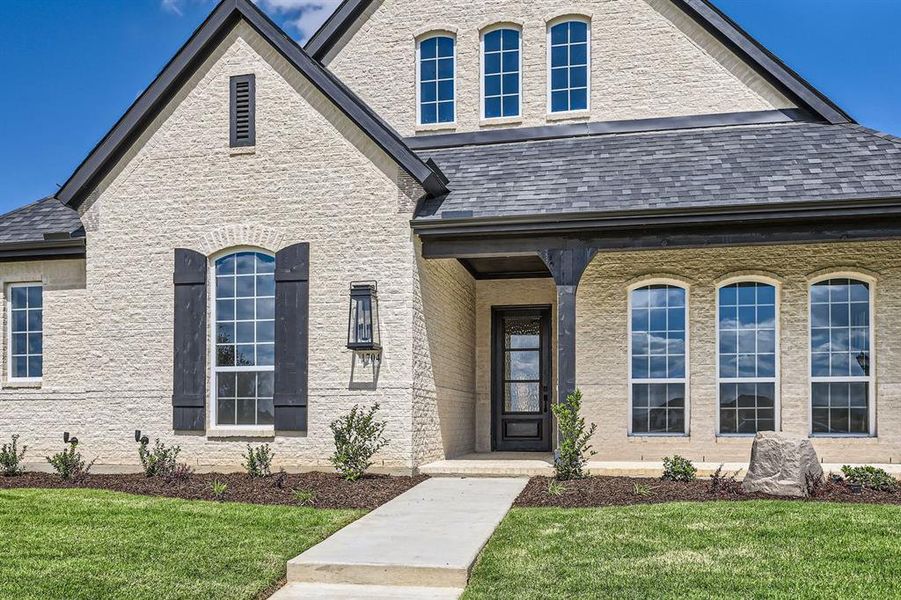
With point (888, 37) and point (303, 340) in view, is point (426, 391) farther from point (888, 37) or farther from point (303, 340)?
point (888, 37)

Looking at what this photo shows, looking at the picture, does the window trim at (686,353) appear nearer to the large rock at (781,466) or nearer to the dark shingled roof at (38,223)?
the large rock at (781,466)

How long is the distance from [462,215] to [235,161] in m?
3.48

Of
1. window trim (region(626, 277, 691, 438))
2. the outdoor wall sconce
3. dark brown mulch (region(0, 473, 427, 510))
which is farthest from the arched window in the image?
window trim (region(626, 277, 691, 438))

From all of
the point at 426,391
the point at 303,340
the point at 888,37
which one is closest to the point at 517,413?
the point at 426,391

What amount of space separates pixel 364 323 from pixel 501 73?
5.58m

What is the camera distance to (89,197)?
13.0m

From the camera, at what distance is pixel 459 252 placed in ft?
39.4

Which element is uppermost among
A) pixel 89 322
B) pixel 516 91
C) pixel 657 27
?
pixel 657 27

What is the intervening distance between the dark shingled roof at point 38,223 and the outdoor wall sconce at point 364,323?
460 centimetres

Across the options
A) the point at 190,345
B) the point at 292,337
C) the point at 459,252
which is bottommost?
the point at 190,345

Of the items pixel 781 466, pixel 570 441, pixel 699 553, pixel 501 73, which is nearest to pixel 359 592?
pixel 699 553

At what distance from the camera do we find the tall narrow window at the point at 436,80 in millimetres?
14961

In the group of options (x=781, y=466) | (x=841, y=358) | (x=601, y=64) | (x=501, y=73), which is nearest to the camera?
(x=781, y=466)

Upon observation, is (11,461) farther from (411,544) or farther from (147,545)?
(411,544)
